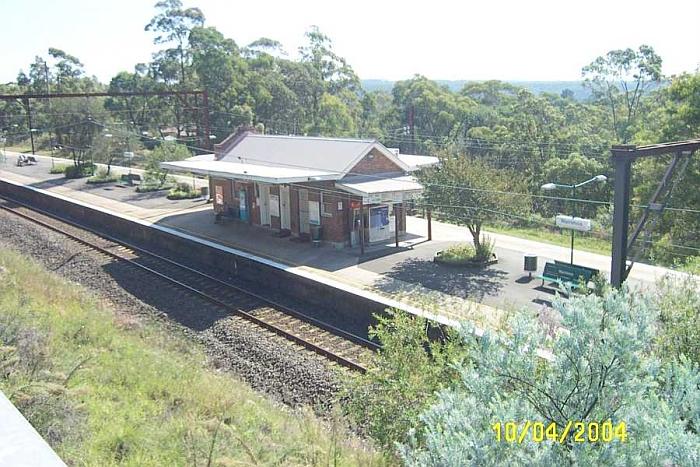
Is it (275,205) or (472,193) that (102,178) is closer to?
(275,205)

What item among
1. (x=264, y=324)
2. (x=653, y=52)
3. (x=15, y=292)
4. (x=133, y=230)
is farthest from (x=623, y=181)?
(x=653, y=52)

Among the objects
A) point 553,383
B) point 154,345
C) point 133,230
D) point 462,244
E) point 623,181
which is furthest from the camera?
point 133,230

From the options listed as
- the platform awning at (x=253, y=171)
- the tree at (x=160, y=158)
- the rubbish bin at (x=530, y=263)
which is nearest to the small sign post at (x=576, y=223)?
the rubbish bin at (x=530, y=263)

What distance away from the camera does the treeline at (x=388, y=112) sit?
27.0m

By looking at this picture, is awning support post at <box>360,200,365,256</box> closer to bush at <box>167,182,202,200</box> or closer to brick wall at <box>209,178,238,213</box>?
brick wall at <box>209,178,238,213</box>

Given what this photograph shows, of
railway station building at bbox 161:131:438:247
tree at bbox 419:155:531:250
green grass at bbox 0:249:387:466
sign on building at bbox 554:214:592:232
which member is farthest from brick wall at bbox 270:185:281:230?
sign on building at bbox 554:214:592:232

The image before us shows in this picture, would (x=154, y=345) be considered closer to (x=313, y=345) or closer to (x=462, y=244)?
(x=313, y=345)

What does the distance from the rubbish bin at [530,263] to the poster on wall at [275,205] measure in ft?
34.8

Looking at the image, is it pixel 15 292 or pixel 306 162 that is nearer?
pixel 15 292

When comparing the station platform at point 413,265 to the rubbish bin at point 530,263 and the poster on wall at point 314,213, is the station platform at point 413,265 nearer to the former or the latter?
the rubbish bin at point 530,263

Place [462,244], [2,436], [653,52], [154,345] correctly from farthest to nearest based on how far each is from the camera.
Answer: [653,52] → [462,244] → [154,345] → [2,436]

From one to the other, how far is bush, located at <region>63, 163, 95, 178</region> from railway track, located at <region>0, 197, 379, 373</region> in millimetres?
16369

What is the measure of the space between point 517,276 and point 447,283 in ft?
7.68

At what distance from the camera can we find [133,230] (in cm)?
2806
